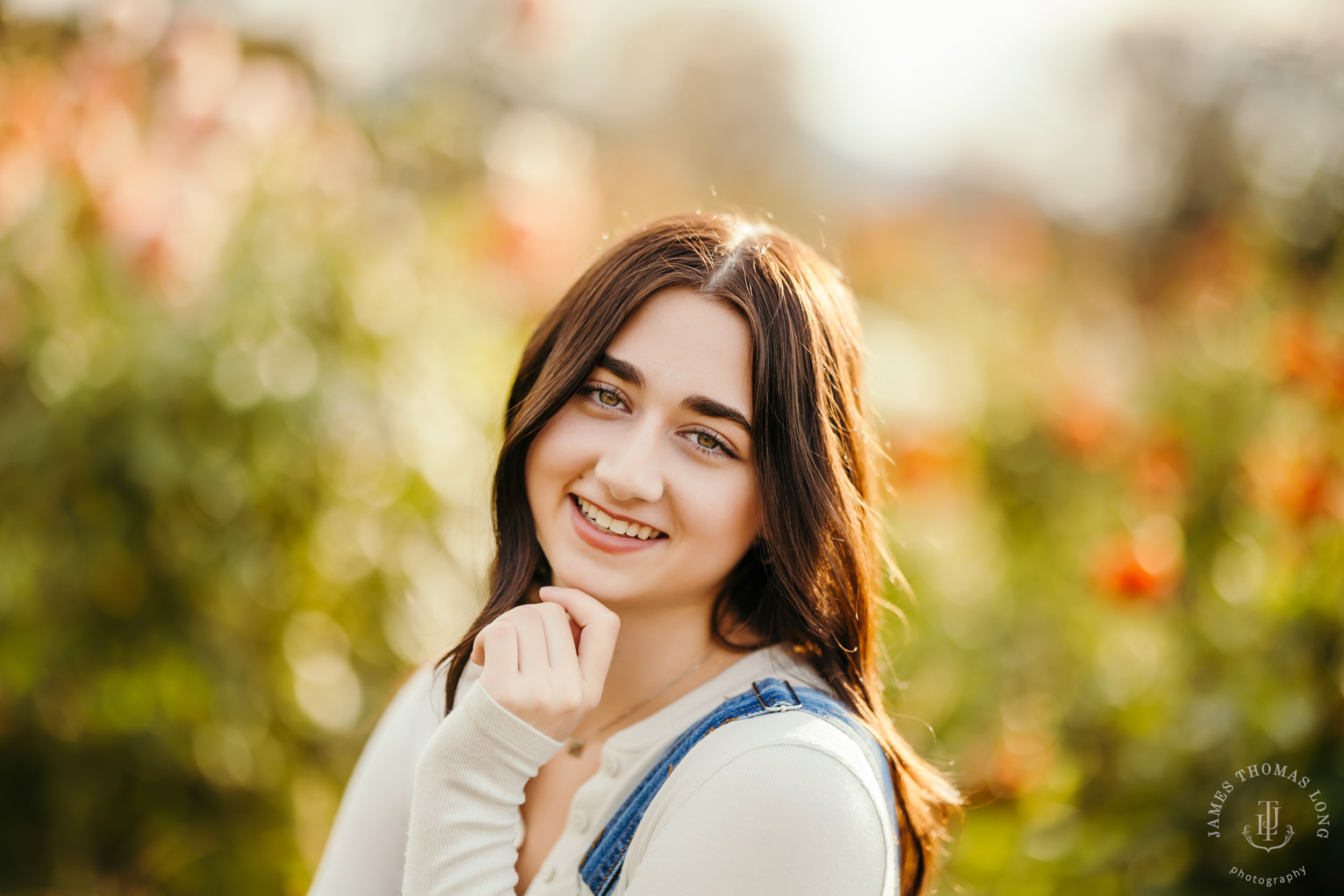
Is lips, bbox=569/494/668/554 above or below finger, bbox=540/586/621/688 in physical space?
above

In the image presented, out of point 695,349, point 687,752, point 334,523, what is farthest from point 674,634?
point 334,523

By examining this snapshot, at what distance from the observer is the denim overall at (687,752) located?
118cm

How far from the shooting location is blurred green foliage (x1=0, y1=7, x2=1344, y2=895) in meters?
2.16

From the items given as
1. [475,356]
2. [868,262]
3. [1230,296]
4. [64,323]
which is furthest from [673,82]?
[64,323]

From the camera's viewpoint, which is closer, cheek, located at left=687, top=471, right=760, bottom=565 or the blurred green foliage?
cheek, located at left=687, top=471, right=760, bottom=565

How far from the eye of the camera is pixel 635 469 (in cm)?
116

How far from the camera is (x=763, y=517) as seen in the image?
4.12 ft

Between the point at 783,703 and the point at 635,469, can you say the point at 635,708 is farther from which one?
the point at 635,469

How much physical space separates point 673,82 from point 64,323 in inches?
339

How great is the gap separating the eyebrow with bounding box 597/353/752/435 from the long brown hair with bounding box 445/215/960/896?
2 cm

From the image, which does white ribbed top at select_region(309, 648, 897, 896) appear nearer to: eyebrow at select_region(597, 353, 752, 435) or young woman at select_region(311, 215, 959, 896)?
young woman at select_region(311, 215, 959, 896)

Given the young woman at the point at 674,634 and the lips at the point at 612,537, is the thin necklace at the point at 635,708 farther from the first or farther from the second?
the lips at the point at 612,537

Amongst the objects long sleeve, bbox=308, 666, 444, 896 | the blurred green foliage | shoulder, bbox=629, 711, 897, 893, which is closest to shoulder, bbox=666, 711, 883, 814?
shoulder, bbox=629, 711, 897, 893

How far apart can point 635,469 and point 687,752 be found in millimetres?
385
